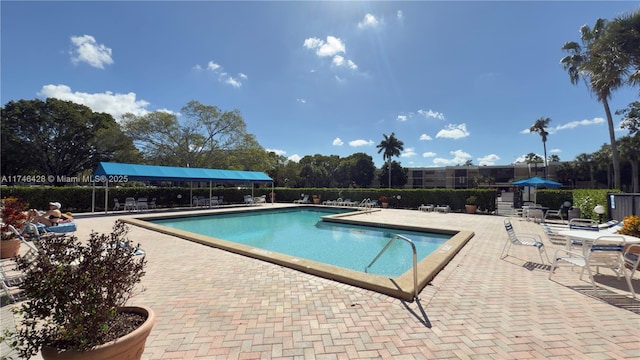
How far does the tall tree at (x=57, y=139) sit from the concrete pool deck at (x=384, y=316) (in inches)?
1335

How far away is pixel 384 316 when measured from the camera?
3270 mm

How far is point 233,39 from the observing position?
13.2 metres

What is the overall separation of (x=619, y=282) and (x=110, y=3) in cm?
1559

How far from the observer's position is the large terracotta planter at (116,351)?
5.56ft

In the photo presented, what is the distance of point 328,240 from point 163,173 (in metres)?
13.0

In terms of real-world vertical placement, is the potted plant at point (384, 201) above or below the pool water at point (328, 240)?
above

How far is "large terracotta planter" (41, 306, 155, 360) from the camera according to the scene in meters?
1.69

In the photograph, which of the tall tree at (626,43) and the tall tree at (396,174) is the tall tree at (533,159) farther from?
the tall tree at (626,43)

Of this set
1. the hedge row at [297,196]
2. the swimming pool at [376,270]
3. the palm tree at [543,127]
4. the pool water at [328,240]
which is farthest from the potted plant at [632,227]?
the palm tree at [543,127]

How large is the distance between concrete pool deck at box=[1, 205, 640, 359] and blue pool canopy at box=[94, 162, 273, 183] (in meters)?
13.0

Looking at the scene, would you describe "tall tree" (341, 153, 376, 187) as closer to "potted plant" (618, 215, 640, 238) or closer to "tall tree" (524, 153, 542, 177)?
"tall tree" (524, 153, 542, 177)

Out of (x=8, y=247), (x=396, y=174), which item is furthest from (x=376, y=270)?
(x=396, y=174)

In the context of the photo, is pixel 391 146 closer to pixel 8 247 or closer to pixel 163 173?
pixel 163 173

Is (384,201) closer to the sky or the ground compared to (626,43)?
closer to the ground
